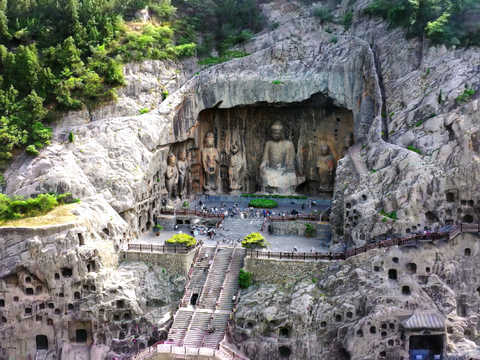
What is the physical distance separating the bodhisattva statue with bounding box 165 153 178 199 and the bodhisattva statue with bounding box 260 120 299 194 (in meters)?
9.59

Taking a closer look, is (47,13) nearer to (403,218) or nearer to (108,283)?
(108,283)

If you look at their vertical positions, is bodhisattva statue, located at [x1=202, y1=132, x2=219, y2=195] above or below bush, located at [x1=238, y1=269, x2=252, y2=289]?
above

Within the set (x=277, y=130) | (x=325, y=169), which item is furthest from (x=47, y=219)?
(x=325, y=169)

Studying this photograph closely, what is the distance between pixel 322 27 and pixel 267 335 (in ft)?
108

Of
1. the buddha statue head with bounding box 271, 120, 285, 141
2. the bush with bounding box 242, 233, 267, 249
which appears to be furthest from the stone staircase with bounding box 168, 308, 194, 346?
the buddha statue head with bounding box 271, 120, 285, 141

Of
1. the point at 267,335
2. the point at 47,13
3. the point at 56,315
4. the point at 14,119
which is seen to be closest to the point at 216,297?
the point at 267,335

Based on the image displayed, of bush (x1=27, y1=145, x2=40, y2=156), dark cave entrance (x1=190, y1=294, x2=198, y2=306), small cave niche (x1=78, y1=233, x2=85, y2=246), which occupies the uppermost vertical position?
bush (x1=27, y1=145, x2=40, y2=156)

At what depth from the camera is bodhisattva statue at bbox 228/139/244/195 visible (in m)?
63.1

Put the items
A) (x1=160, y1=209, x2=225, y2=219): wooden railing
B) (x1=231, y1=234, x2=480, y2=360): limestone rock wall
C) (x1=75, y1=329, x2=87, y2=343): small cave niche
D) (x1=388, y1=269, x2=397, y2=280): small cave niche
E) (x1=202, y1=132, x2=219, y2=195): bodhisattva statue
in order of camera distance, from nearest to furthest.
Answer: (x1=231, y1=234, x2=480, y2=360): limestone rock wall, (x1=388, y1=269, x2=397, y2=280): small cave niche, (x1=75, y1=329, x2=87, y2=343): small cave niche, (x1=160, y1=209, x2=225, y2=219): wooden railing, (x1=202, y1=132, x2=219, y2=195): bodhisattva statue

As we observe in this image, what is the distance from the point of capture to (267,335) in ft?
136

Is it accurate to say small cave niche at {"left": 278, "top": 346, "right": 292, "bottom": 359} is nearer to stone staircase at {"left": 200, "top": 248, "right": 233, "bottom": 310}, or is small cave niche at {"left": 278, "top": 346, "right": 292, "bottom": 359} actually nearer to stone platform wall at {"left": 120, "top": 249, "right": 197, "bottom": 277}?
stone staircase at {"left": 200, "top": 248, "right": 233, "bottom": 310}

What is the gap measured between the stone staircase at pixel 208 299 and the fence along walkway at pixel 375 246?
2.45 m

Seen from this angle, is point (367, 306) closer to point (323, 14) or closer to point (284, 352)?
point (284, 352)

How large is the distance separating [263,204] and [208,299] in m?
15.8
